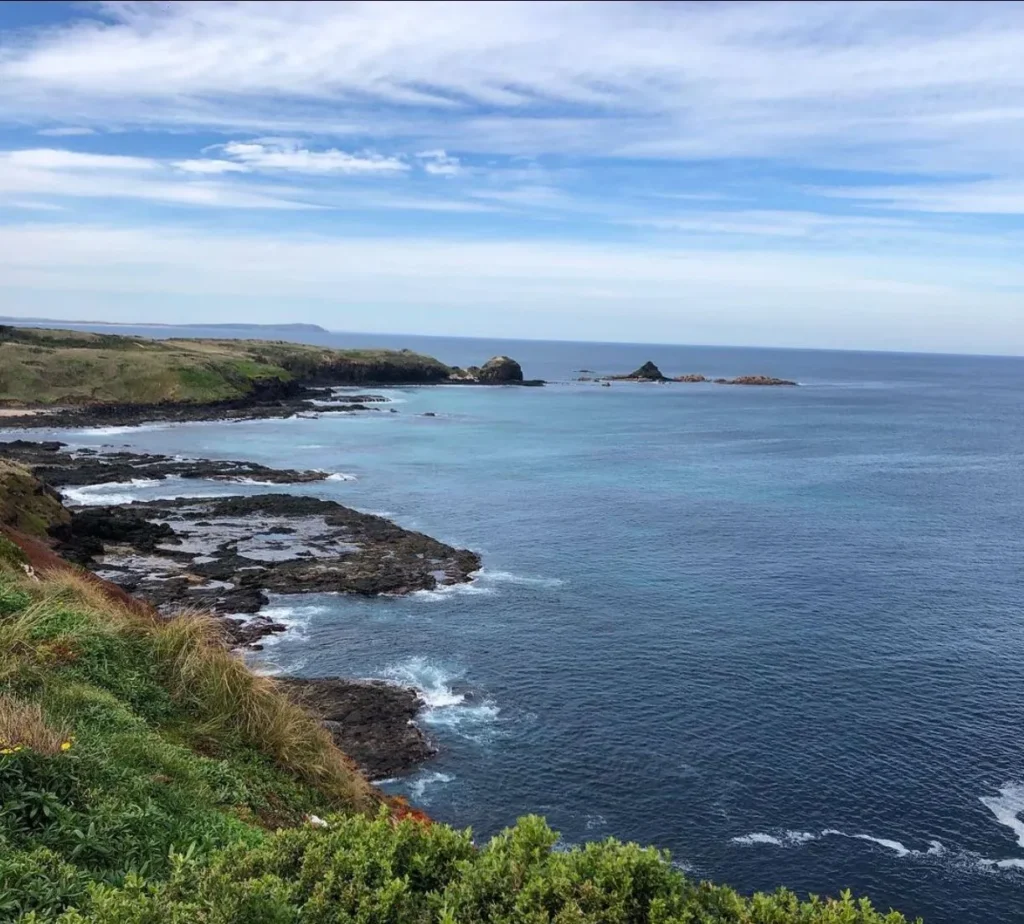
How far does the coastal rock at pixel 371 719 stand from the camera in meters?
33.3

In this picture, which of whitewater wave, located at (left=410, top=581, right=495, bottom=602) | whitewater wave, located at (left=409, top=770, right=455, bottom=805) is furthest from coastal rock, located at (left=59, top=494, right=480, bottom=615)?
whitewater wave, located at (left=409, top=770, right=455, bottom=805)

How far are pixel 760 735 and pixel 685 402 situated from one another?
151790mm

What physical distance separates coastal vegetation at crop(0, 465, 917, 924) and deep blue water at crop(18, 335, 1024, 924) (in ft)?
43.1

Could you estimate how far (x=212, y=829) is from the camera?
13852 mm

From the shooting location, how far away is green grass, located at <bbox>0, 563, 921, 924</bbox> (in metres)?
8.97

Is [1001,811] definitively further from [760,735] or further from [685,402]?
[685,402]

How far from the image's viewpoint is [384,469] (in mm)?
92188

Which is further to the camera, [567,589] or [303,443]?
[303,443]

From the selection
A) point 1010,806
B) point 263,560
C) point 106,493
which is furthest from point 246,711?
point 106,493

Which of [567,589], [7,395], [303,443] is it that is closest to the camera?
[567,589]

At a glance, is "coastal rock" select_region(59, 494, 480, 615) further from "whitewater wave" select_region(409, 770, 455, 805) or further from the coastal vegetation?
the coastal vegetation

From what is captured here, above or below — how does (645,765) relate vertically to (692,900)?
below

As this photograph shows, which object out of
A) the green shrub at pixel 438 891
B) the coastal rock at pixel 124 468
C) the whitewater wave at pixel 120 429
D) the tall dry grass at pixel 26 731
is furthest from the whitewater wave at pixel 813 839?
the whitewater wave at pixel 120 429

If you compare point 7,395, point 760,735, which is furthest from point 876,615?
point 7,395
